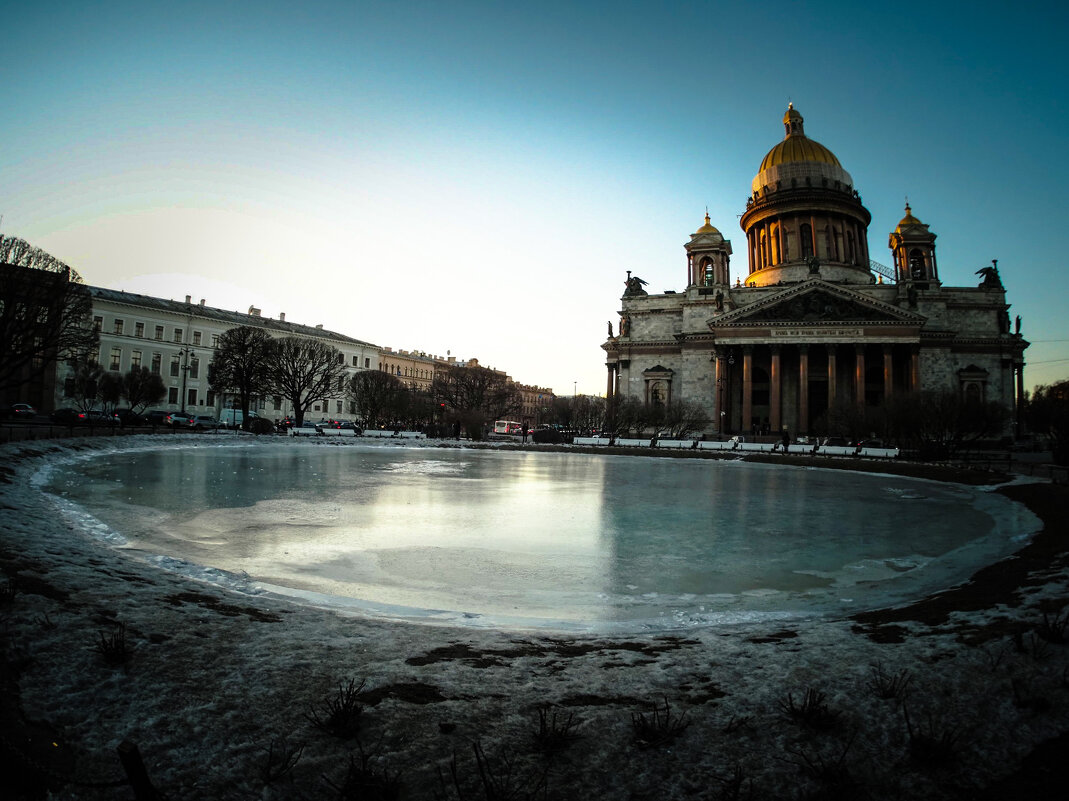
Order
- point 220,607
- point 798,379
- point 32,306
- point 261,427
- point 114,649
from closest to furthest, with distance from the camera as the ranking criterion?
point 114,649 → point 220,607 → point 32,306 → point 261,427 → point 798,379

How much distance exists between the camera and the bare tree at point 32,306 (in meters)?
24.3

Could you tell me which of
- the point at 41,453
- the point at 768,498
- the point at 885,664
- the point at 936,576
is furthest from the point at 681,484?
the point at 41,453

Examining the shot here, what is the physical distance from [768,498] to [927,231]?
5977cm

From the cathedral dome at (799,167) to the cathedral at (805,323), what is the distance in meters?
0.16

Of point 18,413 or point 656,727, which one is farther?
point 18,413

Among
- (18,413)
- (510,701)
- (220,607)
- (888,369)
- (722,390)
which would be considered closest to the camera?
(510,701)

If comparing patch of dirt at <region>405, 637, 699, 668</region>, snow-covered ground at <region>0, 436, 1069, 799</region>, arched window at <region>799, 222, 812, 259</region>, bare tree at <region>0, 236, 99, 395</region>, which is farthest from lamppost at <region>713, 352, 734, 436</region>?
snow-covered ground at <region>0, 436, 1069, 799</region>

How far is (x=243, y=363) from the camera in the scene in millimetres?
47531

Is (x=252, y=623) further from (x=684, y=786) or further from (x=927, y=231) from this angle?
(x=927, y=231)

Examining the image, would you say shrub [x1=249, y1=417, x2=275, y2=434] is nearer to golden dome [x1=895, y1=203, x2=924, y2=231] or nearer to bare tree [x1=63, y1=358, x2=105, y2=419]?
bare tree [x1=63, y1=358, x2=105, y2=419]

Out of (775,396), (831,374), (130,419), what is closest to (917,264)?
(831,374)

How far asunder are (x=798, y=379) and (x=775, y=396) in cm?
509

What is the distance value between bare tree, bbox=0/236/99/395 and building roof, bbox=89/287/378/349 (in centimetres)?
3879

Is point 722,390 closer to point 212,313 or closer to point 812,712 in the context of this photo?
point 812,712
